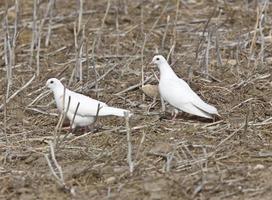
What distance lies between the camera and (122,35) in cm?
850

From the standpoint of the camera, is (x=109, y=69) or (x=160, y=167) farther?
(x=109, y=69)

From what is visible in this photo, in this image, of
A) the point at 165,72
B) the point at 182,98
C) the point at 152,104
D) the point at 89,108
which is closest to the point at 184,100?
the point at 182,98

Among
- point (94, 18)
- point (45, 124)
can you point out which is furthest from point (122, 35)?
point (45, 124)

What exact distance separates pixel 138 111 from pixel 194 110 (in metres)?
0.59

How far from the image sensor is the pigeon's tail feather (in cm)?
584

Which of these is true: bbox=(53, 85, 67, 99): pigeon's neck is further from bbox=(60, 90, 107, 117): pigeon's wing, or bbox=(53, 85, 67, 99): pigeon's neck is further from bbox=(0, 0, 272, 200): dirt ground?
bbox=(0, 0, 272, 200): dirt ground

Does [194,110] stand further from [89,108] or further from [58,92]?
[58,92]

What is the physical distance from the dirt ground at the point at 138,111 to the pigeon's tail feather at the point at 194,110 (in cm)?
8

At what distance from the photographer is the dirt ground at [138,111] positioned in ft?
15.7

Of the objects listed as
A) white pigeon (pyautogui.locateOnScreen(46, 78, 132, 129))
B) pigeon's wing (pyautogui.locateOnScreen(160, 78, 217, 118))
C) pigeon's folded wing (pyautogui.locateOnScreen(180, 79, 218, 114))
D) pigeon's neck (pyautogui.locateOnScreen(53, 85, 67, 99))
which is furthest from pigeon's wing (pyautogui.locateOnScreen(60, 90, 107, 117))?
pigeon's folded wing (pyautogui.locateOnScreen(180, 79, 218, 114))

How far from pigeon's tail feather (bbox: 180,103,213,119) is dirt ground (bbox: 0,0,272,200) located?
83mm

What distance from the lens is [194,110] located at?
5.86m

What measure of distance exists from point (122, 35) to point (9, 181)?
3892 mm

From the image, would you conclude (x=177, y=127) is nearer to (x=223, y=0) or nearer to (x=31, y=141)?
(x=31, y=141)
